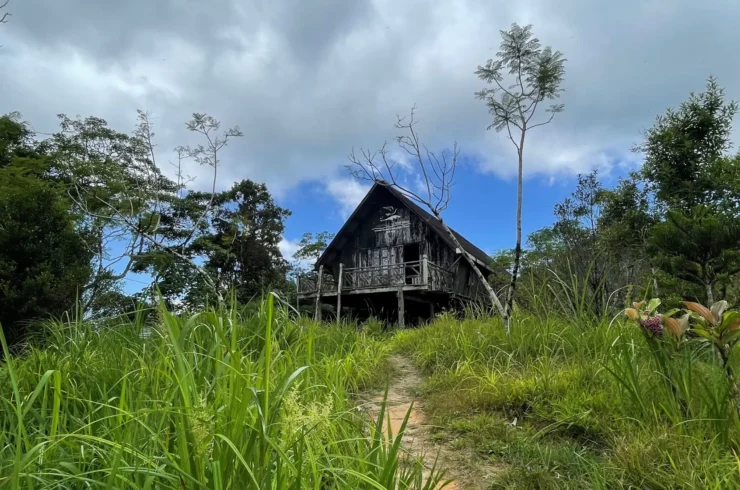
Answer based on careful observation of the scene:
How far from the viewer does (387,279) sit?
15.3 meters

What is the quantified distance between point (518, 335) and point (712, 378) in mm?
2248

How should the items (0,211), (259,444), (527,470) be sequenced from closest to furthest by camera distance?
(259,444), (527,470), (0,211)

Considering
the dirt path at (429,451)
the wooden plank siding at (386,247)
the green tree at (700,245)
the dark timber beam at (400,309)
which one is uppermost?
the wooden plank siding at (386,247)

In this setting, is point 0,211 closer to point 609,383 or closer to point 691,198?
point 609,383

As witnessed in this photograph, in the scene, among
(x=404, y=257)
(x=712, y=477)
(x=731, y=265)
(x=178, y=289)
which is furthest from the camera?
(x=404, y=257)

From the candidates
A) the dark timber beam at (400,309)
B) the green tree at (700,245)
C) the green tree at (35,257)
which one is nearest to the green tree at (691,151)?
the green tree at (700,245)

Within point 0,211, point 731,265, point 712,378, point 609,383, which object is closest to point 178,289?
point 0,211

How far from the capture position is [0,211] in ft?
27.7

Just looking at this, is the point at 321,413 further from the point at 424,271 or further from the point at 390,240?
the point at 390,240

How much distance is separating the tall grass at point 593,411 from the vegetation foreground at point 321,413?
0.5 inches

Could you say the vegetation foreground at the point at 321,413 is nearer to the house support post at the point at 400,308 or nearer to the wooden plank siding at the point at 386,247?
the house support post at the point at 400,308

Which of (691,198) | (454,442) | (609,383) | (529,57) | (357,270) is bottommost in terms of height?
(454,442)

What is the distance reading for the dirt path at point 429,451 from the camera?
251 cm

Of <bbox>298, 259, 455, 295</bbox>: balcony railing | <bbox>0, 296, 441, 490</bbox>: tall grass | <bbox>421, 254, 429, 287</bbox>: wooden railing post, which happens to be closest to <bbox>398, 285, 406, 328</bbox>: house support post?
<bbox>298, 259, 455, 295</bbox>: balcony railing
